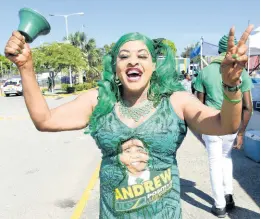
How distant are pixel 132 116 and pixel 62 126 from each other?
1.40ft

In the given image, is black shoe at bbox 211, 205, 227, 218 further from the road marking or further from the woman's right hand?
the woman's right hand

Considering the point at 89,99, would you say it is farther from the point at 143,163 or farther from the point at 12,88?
the point at 12,88

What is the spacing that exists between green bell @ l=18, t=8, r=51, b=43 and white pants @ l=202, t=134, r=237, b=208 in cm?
233

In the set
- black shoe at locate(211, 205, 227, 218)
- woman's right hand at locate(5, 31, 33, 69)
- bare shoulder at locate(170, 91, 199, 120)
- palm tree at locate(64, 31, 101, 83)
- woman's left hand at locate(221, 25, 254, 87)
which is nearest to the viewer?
woman's left hand at locate(221, 25, 254, 87)

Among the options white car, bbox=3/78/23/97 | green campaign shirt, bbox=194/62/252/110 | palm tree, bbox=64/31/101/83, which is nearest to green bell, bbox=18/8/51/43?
green campaign shirt, bbox=194/62/252/110

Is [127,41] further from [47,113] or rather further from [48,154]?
[48,154]

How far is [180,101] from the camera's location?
1.89 m

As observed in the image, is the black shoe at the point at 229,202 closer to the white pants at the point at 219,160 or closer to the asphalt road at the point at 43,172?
the white pants at the point at 219,160

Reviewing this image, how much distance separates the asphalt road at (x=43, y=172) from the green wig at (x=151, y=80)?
8.06ft

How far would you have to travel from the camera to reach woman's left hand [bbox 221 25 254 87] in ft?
4.50

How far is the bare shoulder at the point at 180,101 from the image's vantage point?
186 cm

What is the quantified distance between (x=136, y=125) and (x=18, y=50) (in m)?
0.73

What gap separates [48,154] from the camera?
22.5ft

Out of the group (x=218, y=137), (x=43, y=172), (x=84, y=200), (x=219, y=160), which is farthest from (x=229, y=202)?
(x=43, y=172)
